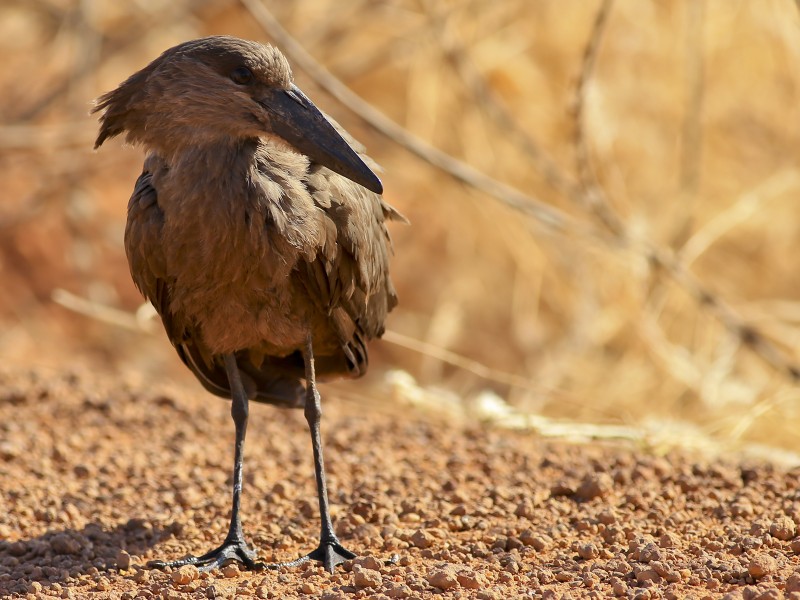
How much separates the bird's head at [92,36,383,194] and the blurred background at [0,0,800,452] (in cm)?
274

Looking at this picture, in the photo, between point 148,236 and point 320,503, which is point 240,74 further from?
point 320,503

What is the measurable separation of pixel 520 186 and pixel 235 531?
544cm

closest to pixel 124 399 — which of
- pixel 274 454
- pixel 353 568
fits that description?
pixel 274 454

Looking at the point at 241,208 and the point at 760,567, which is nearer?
the point at 760,567

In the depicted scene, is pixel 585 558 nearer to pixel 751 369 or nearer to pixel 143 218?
pixel 143 218

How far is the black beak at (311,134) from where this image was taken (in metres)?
3.61

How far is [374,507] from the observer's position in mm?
4289

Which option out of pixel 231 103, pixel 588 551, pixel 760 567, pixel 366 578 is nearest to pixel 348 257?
pixel 231 103

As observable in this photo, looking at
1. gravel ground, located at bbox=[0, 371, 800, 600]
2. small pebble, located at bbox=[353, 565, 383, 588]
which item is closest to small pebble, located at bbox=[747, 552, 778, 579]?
gravel ground, located at bbox=[0, 371, 800, 600]

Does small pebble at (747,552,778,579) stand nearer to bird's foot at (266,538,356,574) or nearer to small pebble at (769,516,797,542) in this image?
small pebble at (769,516,797,542)

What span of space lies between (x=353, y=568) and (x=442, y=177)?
582cm

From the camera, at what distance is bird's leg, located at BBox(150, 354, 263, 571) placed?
3832mm

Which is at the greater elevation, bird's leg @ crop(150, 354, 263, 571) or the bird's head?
the bird's head

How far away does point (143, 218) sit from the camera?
12.4 feet
